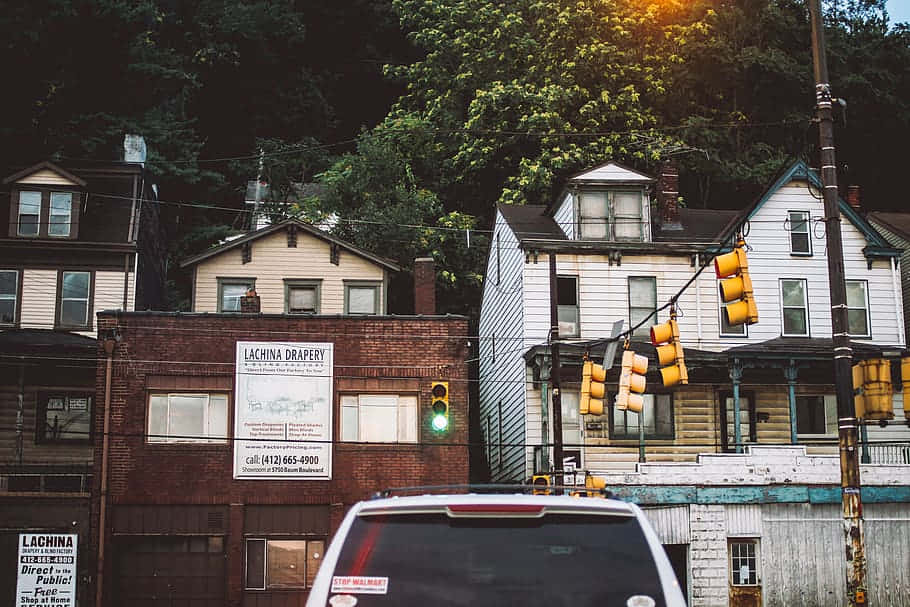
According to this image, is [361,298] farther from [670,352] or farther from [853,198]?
[853,198]

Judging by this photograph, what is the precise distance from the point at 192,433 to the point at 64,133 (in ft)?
73.8

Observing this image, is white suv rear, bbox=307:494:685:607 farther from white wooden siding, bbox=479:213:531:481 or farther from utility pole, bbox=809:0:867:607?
white wooden siding, bbox=479:213:531:481

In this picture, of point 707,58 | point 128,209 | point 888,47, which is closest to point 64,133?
point 128,209

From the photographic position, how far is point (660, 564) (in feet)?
16.8

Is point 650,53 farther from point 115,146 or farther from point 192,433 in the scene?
point 192,433

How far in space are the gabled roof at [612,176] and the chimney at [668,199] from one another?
2107mm

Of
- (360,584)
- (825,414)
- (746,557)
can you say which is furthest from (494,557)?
(825,414)

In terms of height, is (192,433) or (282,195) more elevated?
(282,195)

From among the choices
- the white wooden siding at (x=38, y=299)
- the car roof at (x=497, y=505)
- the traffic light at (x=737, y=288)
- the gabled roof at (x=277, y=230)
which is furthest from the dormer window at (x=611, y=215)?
the car roof at (x=497, y=505)

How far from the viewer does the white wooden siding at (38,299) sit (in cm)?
3594

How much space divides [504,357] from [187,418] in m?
10.7

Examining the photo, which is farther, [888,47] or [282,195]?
[888,47]

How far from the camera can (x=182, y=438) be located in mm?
30969

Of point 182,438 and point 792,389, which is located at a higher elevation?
point 792,389
